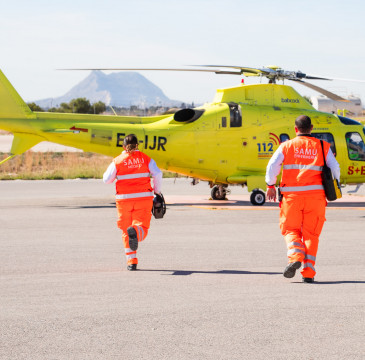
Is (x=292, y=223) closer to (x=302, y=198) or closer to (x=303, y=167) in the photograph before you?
(x=302, y=198)

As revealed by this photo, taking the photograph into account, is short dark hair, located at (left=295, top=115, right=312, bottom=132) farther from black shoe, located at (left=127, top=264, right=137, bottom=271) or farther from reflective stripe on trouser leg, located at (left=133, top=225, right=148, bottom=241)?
black shoe, located at (left=127, top=264, right=137, bottom=271)

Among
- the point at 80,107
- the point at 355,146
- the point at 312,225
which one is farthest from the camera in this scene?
the point at 80,107

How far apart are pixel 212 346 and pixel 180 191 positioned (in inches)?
716

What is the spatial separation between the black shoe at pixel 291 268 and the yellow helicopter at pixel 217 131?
1022 centimetres

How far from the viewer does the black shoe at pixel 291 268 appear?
8.77 meters

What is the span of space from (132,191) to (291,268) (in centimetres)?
257

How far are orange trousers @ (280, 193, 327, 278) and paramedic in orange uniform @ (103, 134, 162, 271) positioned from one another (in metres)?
2.00

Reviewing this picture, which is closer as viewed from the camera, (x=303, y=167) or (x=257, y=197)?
(x=303, y=167)

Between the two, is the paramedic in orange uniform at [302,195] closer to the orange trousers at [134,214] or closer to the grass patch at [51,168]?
the orange trousers at [134,214]

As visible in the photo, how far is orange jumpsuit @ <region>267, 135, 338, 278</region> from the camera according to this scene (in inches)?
353

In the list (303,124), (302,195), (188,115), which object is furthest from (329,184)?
(188,115)

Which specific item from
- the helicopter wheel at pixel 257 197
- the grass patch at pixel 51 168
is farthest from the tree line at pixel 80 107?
the helicopter wheel at pixel 257 197

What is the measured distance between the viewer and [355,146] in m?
20.2

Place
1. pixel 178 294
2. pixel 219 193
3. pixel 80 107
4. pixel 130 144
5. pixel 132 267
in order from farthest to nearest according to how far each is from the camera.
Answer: pixel 80 107, pixel 219 193, pixel 130 144, pixel 132 267, pixel 178 294
